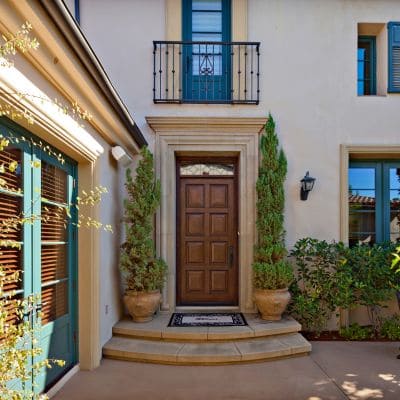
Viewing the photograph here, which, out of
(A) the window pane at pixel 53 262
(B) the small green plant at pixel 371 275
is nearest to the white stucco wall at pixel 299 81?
(B) the small green plant at pixel 371 275

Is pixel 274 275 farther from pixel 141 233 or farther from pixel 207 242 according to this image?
pixel 141 233

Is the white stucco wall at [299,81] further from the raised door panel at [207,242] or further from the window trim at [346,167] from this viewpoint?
the raised door panel at [207,242]

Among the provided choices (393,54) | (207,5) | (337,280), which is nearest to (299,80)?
(393,54)

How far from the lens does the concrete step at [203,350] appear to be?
161 inches

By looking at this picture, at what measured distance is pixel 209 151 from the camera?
555 centimetres

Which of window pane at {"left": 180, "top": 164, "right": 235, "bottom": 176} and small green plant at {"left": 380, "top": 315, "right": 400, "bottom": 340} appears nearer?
small green plant at {"left": 380, "top": 315, "right": 400, "bottom": 340}

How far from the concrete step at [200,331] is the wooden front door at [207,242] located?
3.22 ft

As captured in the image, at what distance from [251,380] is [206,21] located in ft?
16.8

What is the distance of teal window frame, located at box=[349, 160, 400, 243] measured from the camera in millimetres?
5777

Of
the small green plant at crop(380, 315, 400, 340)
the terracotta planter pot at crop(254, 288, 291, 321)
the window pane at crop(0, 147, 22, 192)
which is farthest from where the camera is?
the small green plant at crop(380, 315, 400, 340)

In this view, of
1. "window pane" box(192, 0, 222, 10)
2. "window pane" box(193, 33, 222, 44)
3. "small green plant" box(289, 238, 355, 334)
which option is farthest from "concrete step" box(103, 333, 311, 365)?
"window pane" box(192, 0, 222, 10)

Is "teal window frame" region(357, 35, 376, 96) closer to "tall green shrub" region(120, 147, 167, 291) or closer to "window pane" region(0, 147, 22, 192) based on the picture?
"tall green shrub" region(120, 147, 167, 291)

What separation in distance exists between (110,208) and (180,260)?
1.65 meters

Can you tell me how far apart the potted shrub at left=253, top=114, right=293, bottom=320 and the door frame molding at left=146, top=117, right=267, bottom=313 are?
0.20m
